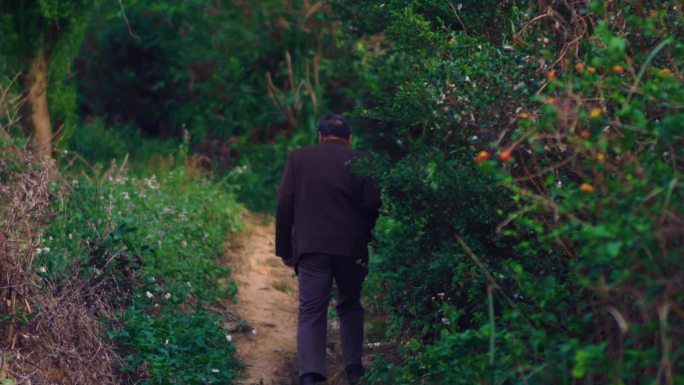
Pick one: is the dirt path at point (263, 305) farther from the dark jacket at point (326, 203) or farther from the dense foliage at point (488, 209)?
the dark jacket at point (326, 203)

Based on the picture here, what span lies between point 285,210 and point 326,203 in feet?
0.97

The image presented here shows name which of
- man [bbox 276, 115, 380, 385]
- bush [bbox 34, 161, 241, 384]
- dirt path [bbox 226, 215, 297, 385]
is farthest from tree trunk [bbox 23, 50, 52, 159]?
man [bbox 276, 115, 380, 385]

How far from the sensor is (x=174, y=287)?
325 inches

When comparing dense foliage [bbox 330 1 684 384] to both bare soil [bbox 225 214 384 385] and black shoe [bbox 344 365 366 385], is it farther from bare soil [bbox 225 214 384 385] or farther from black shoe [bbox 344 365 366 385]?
bare soil [bbox 225 214 384 385]

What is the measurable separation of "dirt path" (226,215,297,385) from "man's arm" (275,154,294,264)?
97 centimetres

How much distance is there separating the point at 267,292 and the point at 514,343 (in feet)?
17.4

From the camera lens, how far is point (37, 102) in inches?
445

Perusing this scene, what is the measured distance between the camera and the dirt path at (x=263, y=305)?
7.82 m

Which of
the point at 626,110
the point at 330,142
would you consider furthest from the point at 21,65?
the point at 626,110

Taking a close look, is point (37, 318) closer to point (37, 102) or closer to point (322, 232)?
point (322, 232)

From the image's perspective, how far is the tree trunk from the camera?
36.8 ft

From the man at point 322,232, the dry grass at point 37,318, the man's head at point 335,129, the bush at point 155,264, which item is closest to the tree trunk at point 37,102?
the bush at point 155,264

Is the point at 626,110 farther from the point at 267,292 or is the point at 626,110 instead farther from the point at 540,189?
the point at 267,292

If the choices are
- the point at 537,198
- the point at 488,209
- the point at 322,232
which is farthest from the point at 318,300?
the point at 537,198
